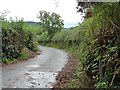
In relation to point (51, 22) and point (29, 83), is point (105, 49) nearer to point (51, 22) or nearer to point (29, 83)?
point (29, 83)

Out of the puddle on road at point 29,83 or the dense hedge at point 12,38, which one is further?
the dense hedge at point 12,38

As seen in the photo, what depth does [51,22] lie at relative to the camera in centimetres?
5506

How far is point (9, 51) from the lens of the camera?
17.4 meters

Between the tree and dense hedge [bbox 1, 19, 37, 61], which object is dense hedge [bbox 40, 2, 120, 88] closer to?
dense hedge [bbox 1, 19, 37, 61]

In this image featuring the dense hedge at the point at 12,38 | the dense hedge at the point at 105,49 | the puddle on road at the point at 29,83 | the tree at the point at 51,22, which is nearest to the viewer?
the dense hedge at the point at 105,49

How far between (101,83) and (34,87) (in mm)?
2914

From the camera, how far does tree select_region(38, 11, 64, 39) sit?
2120 inches

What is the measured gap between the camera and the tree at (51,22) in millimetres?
53844

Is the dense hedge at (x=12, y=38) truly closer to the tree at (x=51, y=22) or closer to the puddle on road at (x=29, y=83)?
the puddle on road at (x=29, y=83)

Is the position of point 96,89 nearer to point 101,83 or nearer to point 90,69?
point 101,83

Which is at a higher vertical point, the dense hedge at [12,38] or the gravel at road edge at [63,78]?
the dense hedge at [12,38]

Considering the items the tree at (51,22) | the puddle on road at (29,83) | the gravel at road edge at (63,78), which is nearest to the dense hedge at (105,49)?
the gravel at road edge at (63,78)

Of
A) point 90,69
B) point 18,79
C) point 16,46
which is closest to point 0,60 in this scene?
point 16,46

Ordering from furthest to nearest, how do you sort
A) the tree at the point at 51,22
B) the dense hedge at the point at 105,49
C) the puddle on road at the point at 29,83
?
1. the tree at the point at 51,22
2. the puddle on road at the point at 29,83
3. the dense hedge at the point at 105,49
